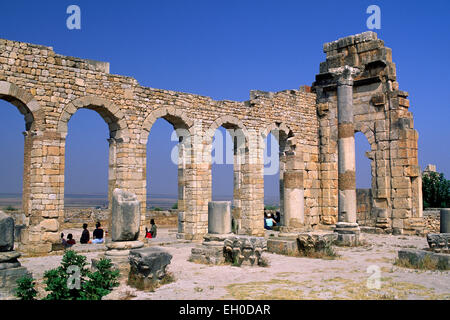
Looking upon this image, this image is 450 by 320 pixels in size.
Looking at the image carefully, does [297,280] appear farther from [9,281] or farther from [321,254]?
[9,281]

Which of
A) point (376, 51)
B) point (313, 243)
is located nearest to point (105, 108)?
point (313, 243)

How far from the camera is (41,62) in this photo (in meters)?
10.8

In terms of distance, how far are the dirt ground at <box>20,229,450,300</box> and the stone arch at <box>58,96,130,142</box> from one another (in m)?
3.46

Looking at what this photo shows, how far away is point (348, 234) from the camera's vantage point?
40.8 ft

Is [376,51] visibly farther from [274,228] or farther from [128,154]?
[128,154]

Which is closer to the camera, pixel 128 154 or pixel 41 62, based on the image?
pixel 41 62

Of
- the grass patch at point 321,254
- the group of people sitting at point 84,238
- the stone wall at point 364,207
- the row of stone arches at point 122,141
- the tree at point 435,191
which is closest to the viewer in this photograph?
the grass patch at point 321,254

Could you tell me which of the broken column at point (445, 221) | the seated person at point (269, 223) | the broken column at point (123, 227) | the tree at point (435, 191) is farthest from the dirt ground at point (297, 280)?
the tree at point (435, 191)

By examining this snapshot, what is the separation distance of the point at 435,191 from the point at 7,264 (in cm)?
2540

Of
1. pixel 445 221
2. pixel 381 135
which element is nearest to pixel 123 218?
pixel 445 221

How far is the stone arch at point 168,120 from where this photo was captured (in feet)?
42.2

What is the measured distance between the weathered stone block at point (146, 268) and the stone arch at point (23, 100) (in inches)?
205

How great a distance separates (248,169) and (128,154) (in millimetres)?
4723

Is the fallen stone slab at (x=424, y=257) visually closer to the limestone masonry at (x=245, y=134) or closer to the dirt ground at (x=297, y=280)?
the dirt ground at (x=297, y=280)
